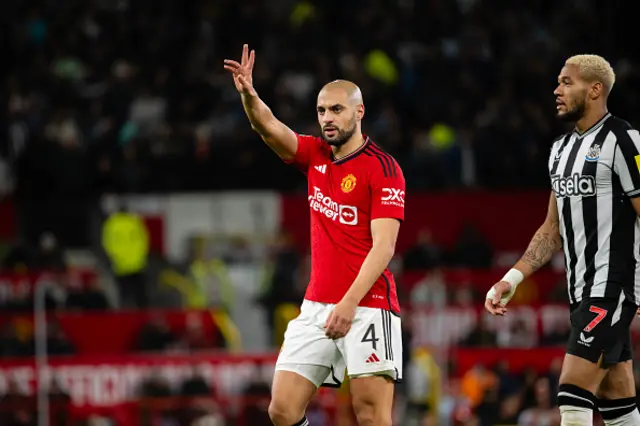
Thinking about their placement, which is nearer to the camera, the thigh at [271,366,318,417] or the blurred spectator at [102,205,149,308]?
the thigh at [271,366,318,417]

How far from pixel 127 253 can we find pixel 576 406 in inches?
482

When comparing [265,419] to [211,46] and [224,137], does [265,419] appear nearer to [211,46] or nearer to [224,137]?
[224,137]

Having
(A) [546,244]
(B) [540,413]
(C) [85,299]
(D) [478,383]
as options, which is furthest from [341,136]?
(C) [85,299]

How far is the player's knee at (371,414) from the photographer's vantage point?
286 inches

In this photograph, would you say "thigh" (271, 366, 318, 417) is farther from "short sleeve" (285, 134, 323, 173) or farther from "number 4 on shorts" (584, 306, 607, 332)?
"number 4 on shorts" (584, 306, 607, 332)

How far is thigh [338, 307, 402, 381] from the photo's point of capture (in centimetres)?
735

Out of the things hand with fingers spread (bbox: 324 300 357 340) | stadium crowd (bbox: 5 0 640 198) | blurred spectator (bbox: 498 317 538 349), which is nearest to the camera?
hand with fingers spread (bbox: 324 300 357 340)

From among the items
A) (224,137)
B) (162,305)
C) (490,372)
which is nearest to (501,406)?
(490,372)

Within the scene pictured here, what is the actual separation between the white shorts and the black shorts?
107 cm

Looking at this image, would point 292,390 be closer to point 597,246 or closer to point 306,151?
point 306,151

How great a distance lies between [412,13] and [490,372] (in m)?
10.8

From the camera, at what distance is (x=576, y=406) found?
7227 mm

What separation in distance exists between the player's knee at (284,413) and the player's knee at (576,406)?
1.57 m

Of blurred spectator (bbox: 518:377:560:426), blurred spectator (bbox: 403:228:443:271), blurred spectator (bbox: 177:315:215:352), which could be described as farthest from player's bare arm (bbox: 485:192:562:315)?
blurred spectator (bbox: 403:228:443:271)
